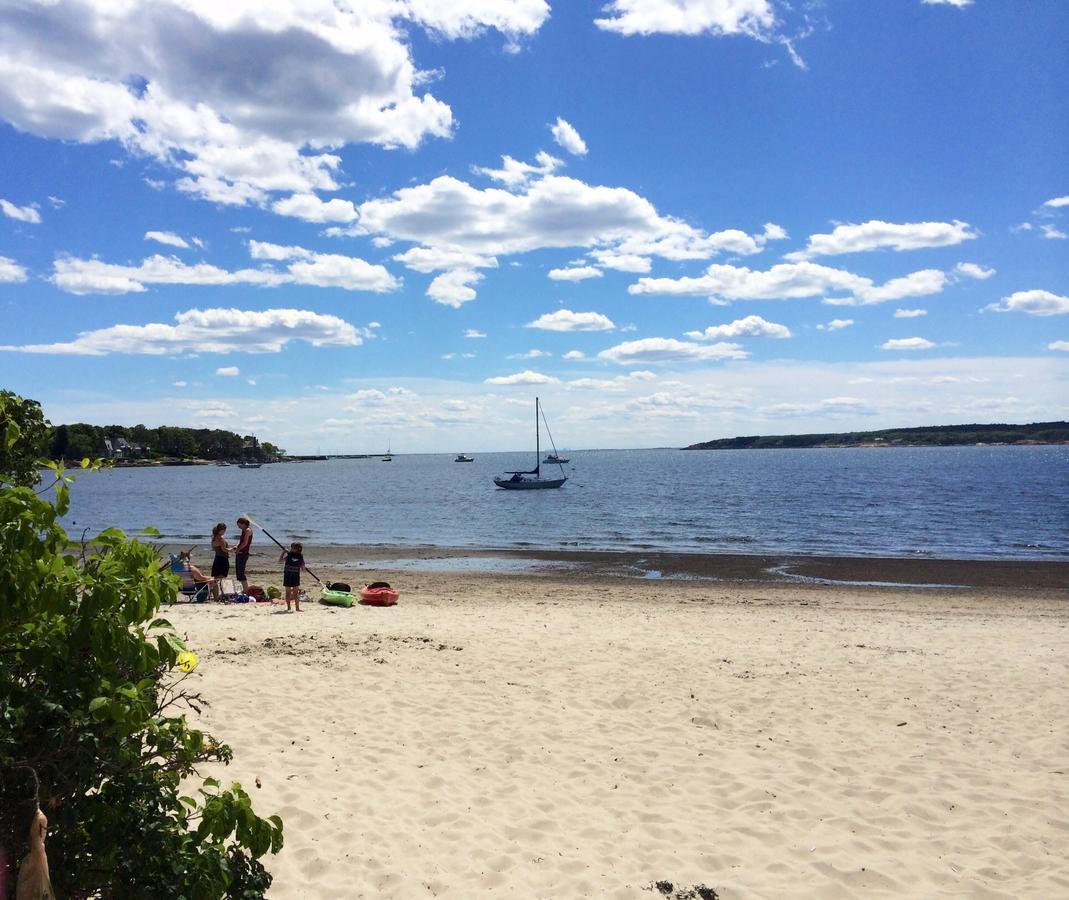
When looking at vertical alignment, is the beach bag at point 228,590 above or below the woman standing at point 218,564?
below

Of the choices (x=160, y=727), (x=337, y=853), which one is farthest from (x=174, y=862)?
(x=337, y=853)

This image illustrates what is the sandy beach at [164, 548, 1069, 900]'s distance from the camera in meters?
5.50

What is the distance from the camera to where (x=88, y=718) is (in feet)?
7.99

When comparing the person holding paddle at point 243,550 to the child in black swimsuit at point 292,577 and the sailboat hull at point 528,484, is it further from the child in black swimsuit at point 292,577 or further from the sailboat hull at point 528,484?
the sailboat hull at point 528,484

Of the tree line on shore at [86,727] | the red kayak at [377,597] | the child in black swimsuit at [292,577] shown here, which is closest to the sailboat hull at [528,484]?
the red kayak at [377,597]

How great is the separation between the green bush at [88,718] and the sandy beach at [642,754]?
270cm

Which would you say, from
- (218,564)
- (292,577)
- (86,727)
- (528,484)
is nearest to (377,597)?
(292,577)

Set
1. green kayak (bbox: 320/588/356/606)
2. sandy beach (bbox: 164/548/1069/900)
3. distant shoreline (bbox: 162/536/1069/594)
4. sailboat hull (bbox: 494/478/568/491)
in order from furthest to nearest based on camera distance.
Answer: sailboat hull (bbox: 494/478/568/491)
distant shoreline (bbox: 162/536/1069/594)
green kayak (bbox: 320/588/356/606)
sandy beach (bbox: 164/548/1069/900)

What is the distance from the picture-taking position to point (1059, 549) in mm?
33375

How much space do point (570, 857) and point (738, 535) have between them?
35.8m

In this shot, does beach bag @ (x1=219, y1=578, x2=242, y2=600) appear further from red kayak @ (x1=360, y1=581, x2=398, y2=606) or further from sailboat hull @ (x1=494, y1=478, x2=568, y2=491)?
sailboat hull @ (x1=494, y1=478, x2=568, y2=491)

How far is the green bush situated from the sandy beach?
2.70 meters

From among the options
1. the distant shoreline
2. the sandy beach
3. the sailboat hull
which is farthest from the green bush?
the sailboat hull

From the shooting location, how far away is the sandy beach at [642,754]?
5500 mm
